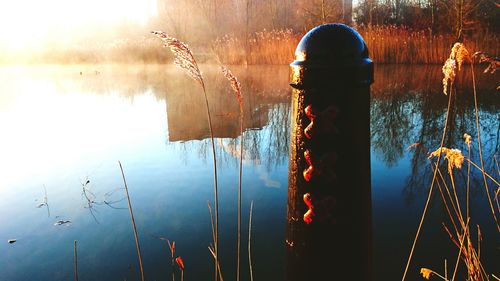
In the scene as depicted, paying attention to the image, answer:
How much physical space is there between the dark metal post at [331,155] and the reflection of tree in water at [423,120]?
2652 millimetres

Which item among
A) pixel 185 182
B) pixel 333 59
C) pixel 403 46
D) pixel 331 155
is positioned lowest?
pixel 185 182

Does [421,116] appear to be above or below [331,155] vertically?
below

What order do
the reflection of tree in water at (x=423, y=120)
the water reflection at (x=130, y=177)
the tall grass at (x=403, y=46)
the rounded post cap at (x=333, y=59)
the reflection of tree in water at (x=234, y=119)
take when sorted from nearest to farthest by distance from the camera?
the rounded post cap at (x=333, y=59) → the water reflection at (x=130, y=177) → the reflection of tree in water at (x=423, y=120) → the reflection of tree in water at (x=234, y=119) → the tall grass at (x=403, y=46)

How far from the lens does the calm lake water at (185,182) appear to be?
2.67 metres

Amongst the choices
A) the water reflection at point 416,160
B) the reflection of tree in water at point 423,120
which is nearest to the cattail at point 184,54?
the water reflection at point 416,160

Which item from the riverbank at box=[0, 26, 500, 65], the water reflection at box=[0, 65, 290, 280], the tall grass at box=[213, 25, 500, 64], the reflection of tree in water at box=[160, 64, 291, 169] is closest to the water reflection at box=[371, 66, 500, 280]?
the water reflection at box=[0, 65, 290, 280]

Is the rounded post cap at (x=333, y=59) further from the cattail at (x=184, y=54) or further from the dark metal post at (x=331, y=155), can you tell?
the cattail at (x=184, y=54)

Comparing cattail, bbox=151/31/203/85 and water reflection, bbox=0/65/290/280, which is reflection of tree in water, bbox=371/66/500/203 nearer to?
water reflection, bbox=0/65/290/280

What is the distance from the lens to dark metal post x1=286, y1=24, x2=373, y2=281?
37.7 inches

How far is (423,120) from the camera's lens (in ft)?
18.6

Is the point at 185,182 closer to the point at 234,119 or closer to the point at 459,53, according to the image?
the point at 234,119

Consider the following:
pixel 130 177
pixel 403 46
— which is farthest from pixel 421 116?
pixel 403 46

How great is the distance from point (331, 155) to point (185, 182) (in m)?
3.16

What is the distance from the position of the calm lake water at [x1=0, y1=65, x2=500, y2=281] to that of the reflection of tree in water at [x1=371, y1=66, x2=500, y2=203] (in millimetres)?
25
